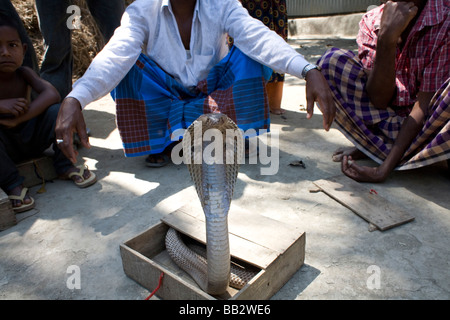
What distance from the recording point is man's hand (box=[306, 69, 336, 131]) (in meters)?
1.67

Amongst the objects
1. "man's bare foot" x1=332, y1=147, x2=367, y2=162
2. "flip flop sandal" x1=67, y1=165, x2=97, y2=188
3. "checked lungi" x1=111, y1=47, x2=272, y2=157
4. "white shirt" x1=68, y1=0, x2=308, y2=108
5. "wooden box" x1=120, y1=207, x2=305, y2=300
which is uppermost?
"white shirt" x1=68, y1=0, x2=308, y2=108

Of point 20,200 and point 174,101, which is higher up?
point 174,101

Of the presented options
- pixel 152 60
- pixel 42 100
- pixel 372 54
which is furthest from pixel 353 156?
pixel 42 100

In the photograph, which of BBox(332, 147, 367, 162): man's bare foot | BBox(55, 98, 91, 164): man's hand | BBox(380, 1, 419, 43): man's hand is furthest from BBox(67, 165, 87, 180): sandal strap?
BBox(380, 1, 419, 43): man's hand

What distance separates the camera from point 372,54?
2400 mm

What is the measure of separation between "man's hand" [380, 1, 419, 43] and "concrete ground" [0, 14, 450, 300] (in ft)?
2.91

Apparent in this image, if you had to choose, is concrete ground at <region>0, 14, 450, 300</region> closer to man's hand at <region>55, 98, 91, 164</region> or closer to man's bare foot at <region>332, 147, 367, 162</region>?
man's bare foot at <region>332, 147, 367, 162</region>

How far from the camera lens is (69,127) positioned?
5.09 ft

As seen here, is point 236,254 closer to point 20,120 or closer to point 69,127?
point 69,127

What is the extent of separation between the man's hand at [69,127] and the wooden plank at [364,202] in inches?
55.1

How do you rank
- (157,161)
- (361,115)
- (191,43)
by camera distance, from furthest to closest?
(157,161) < (191,43) < (361,115)

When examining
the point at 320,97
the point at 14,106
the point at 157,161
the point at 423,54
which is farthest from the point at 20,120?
the point at 423,54

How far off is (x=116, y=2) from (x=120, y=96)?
1.18 metres

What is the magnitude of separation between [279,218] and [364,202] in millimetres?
492
